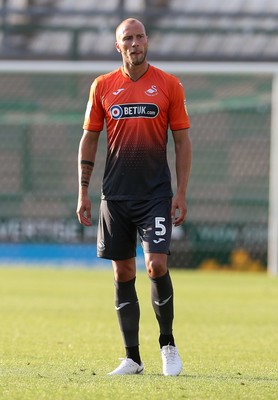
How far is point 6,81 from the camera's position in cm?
1869

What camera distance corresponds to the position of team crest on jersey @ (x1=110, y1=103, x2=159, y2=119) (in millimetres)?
6316

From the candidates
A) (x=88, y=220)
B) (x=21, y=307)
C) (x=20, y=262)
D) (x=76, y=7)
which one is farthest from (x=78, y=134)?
(x=88, y=220)

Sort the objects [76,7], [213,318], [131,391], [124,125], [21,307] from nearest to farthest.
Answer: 1. [131,391]
2. [124,125]
3. [213,318]
4. [21,307]
5. [76,7]

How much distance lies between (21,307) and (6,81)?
773 cm

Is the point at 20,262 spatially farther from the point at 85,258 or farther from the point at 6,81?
the point at 6,81

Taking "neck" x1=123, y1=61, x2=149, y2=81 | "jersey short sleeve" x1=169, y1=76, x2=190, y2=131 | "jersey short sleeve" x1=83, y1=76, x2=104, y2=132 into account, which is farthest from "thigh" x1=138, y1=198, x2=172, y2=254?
"neck" x1=123, y1=61, x2=149, y2=81

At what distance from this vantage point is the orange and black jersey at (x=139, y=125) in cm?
633

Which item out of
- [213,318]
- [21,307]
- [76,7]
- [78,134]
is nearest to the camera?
[213,318]

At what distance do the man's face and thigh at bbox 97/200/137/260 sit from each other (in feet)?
2.61

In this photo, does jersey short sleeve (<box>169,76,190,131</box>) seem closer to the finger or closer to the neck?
the neck

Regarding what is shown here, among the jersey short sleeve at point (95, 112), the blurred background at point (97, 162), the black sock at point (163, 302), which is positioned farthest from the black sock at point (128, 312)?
the blurred background at point (97, 162)

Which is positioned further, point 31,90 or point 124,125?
point 31,90

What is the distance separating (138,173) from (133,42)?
28.4 inches

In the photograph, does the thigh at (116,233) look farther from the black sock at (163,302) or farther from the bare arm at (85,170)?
the black sock at (163,302)
